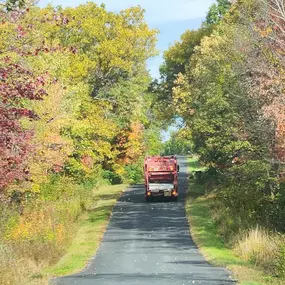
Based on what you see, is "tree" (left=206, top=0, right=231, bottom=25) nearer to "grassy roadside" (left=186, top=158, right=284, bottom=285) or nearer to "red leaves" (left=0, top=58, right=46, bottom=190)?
"grassy roadside" (left=186, top=158, right=284, bottom=285)

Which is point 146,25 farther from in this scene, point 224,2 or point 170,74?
point 224,2

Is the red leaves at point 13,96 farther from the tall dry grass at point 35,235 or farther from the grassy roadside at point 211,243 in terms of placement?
the grassy roadside at point 211,243

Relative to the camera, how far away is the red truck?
49.6 meters

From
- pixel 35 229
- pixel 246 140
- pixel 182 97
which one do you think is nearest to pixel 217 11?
pixel 182 97

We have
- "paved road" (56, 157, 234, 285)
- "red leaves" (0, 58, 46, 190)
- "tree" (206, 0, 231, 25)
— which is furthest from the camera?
"tree" (206, 0, 231, 25)

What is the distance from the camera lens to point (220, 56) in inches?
1721

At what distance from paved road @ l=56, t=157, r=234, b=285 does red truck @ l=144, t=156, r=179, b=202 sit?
1.05m

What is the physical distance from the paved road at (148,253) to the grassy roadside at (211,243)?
0.44m

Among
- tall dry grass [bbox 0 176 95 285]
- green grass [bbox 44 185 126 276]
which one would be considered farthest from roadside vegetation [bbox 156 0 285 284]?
tall dry grass [bbox 0 176 95 285]

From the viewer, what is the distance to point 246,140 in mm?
36250

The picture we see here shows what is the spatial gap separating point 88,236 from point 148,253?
753 centimetres

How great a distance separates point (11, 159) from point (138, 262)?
1294 centimetres

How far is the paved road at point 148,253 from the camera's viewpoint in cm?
2003

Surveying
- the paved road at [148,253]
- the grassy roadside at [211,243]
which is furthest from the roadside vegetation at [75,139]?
the grassy roadside at [211,243]
